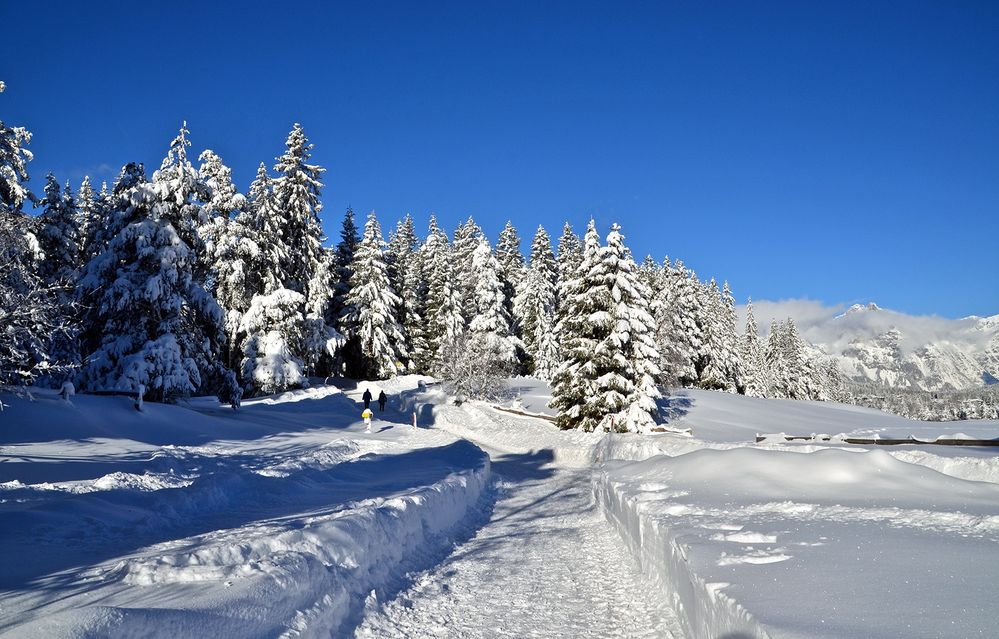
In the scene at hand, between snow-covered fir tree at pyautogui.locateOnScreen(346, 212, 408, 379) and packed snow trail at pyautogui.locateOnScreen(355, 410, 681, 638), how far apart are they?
33.1 metres

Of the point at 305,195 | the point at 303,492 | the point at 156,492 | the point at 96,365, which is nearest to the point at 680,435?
the point at 303,492

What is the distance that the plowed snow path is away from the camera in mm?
6352

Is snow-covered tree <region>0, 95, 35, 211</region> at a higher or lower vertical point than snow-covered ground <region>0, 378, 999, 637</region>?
higher

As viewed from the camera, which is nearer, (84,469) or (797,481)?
(797,481)

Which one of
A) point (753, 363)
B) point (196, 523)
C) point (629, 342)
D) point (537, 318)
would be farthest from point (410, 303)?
point (196, 523)

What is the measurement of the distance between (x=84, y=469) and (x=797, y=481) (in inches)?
526

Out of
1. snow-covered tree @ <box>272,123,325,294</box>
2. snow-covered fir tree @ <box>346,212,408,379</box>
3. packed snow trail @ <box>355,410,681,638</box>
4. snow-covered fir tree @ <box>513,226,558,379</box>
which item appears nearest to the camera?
packed snow trail @ <box>355,410,681,638</box>

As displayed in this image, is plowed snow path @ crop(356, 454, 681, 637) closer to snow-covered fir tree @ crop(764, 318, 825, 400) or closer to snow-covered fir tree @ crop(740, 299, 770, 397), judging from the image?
snow-covered fir tree @ crop(740, 299, 770, 397)

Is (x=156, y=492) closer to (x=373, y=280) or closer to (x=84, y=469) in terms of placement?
(x=84, y=469)

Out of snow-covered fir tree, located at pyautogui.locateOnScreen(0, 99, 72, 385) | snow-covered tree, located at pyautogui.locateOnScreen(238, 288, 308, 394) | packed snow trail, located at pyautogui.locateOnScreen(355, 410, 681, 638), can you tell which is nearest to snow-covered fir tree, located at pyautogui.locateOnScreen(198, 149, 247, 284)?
snow-covered tree, located at pyautogui.locateOnScreen(238, 288, 308, 394)

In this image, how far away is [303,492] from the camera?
11.5 metres

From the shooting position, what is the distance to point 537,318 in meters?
52.9

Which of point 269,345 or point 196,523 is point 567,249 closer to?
point 269,345

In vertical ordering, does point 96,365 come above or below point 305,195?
below
